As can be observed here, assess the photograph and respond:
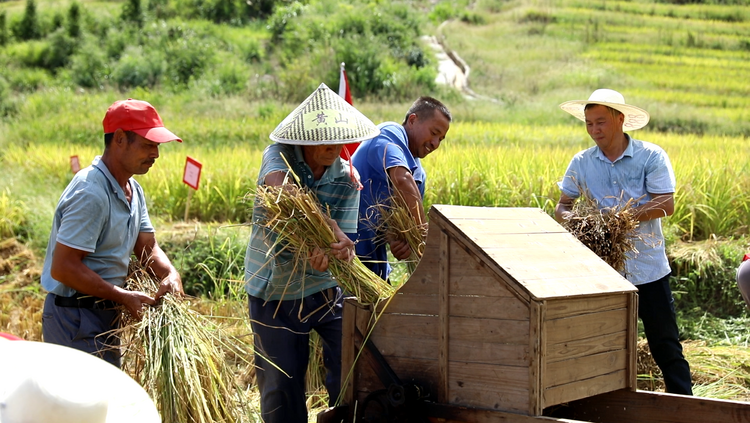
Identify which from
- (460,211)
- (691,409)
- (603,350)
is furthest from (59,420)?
(691,409)

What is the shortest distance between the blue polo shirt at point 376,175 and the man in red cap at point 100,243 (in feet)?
3.37

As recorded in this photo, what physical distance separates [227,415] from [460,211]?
1120mm

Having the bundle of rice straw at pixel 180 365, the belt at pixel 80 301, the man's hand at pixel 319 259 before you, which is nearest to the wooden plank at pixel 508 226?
the man's hand at pixel 319 259

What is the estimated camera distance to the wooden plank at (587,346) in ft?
8.30

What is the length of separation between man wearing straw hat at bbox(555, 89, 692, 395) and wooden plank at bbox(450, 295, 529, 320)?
4.04ft

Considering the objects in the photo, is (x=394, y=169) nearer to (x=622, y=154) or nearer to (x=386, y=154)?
(x=386, y=154)

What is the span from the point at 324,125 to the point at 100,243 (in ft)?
3.09

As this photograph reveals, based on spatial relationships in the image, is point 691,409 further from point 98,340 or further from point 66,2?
point 66,2

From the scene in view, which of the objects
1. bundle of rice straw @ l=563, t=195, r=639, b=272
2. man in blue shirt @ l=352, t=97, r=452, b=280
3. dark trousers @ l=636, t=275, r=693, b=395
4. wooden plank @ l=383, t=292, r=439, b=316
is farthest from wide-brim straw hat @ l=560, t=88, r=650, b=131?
wooden plank @ l=383, t=292, r=439, b=316

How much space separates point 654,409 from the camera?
291cm

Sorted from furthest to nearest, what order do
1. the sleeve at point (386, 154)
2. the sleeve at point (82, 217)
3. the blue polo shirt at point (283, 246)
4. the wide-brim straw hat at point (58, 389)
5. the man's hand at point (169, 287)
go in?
the sleeve at point (386, 154) < the blue polo shirt at point (283, 246) < the man's hand at point (169, 287) < the sleeve at point (82, 217) < the wide-brim straw hat at point (58, 389)

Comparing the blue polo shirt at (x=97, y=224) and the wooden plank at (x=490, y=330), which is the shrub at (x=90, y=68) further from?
the wooden plank at (x=490, y=330)

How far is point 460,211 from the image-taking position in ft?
9.09

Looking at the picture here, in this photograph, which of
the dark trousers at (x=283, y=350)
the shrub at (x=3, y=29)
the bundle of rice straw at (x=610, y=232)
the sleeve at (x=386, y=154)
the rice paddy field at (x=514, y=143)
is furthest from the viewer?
the shrub at (x=3, y=29)
